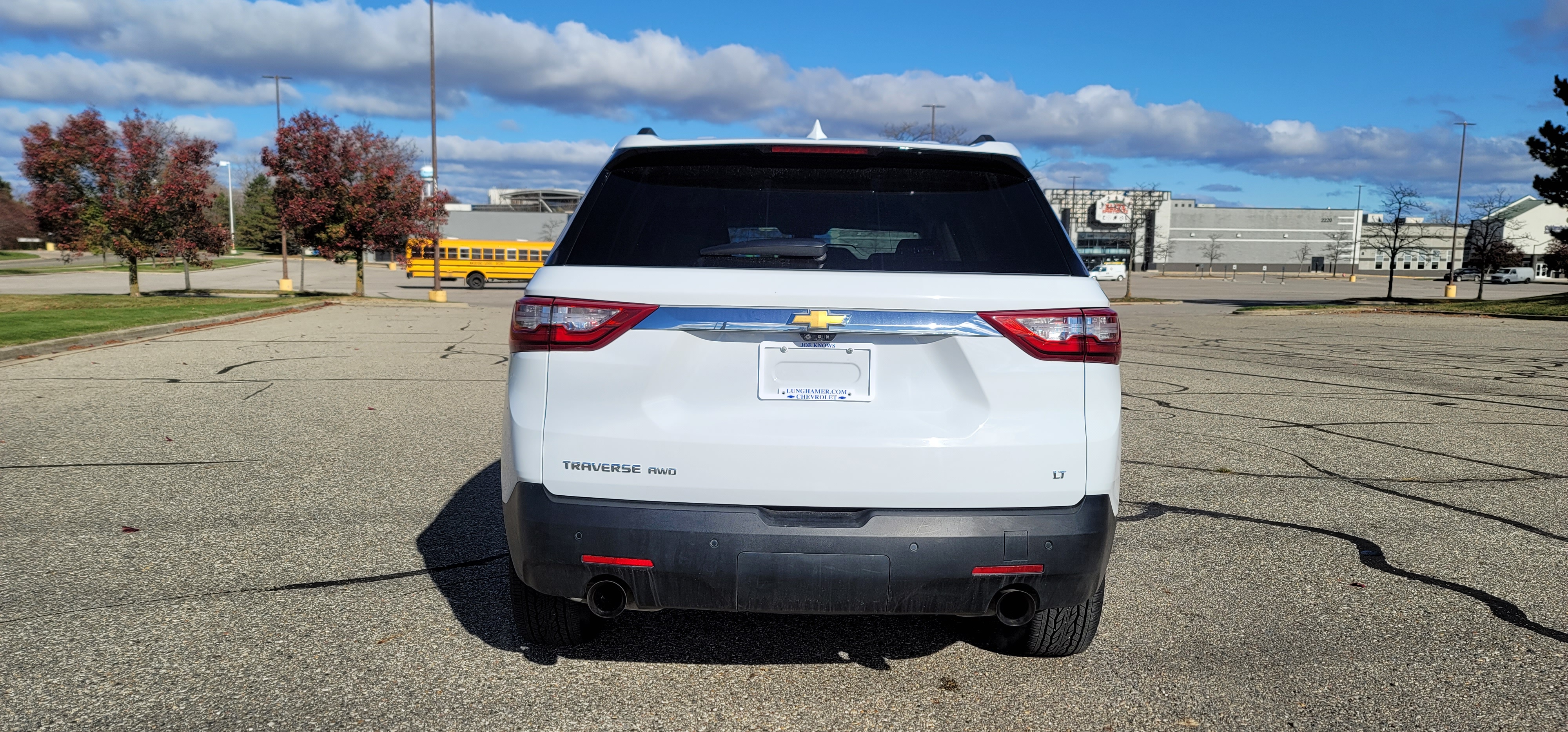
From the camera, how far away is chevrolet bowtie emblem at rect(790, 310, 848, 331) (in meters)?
2.80

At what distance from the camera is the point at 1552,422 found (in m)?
9.10

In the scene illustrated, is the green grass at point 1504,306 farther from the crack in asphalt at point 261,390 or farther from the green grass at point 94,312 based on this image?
the green grass at point 94,312

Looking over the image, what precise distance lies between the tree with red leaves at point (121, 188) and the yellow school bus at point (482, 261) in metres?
21.7

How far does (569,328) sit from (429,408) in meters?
6.79

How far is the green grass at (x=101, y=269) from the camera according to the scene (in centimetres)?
5044

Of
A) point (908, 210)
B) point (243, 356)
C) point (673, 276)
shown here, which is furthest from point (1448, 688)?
point (243, 356)

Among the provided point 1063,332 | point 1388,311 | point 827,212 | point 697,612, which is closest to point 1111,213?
point 1388,311

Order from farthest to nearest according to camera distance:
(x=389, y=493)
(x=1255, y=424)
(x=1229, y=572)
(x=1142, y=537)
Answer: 1. (x=1255, y=424)
2. (x=389, y=493)
3. (x=1142, y=537)
4. (x=1229, y=572)

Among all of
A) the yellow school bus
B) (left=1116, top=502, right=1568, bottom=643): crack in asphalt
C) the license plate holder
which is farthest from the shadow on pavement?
the yellow school bus

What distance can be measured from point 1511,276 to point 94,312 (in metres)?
98.0

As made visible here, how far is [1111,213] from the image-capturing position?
123312 mm

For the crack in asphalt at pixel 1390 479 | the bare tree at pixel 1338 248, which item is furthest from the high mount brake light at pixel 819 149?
the bare tree at pixel 1338 248

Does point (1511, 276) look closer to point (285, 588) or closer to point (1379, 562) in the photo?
point (1379, 562)

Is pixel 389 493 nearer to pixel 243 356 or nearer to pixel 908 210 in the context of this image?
pixel 908 210
